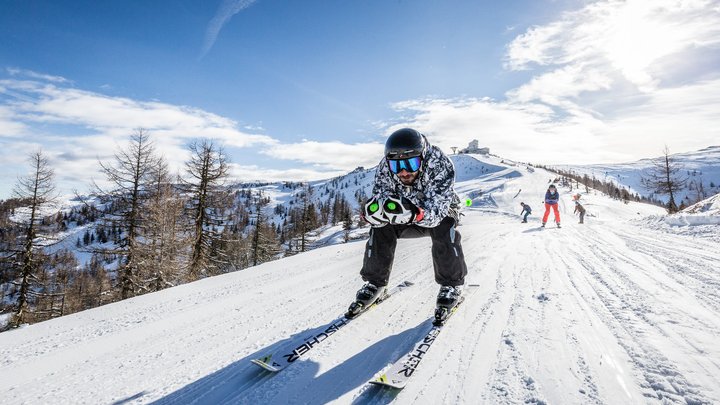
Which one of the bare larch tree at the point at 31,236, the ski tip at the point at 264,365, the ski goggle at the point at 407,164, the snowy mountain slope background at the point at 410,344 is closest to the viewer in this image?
the snowy mountain slope background at the point at 410,344

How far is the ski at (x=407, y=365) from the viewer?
2.08m

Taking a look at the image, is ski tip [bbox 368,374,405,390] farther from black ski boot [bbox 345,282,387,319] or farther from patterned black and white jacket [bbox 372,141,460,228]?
patterned black and white jacket [bbox 372,141,460,228]

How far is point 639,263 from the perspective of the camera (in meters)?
5.00

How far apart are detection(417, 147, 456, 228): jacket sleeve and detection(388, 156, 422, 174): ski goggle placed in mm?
169

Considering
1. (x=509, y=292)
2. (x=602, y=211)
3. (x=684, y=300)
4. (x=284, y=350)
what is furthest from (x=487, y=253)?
(x=602, y=211)

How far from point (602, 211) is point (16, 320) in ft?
184

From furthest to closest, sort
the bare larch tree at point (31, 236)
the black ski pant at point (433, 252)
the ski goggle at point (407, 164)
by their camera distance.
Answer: the bare larch tree at point (31, 236)
the ski goggle at point (407, 164)
the black ski pant at point (433, 252)

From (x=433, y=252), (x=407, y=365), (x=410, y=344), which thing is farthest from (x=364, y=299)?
(x=407, y=365)

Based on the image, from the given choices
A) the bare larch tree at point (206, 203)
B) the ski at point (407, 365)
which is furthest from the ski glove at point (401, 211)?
the bare larch tree at point (206, 203)

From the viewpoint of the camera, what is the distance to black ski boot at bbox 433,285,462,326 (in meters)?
3.01

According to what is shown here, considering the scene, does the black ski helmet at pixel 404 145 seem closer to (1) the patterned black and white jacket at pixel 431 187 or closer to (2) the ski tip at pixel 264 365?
(1) the patterned black and white jacket at pixel 431 187

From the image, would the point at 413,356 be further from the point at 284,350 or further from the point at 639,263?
the point at 639,263

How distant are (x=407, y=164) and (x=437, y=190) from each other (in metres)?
0.43

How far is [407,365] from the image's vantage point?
7.46 ft
